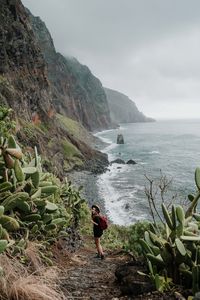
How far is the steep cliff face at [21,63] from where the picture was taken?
45000 mm

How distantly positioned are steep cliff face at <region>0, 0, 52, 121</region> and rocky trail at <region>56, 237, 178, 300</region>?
31.4 meters

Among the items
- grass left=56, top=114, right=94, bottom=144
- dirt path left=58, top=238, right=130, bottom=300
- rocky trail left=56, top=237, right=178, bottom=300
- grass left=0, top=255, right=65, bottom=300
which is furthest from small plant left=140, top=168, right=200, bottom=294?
grass left=56, top=114, right=94, bottom=144

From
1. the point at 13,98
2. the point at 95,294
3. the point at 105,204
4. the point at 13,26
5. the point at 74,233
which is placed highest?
the point at 13,26

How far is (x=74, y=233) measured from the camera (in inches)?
527

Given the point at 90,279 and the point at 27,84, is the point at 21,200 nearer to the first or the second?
the point at 90,279

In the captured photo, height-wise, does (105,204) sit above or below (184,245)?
below

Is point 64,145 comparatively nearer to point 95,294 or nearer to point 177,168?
point 177,168

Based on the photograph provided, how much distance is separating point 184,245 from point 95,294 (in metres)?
1.53

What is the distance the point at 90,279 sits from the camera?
7.89 metres

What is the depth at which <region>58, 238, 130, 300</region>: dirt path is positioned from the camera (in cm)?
662

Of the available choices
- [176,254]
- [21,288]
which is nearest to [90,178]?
[176,254]

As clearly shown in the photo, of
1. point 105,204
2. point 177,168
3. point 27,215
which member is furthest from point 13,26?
point 27,215

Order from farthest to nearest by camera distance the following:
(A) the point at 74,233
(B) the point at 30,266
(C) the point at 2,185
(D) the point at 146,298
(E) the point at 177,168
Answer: (E) the point at 177,168, (A) the point at 74,233, (C) the point at 2,185, (B) the point at 30,266, (D) the point at 146,298

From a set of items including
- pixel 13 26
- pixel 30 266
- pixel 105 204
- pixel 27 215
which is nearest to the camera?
pixel 30 266
